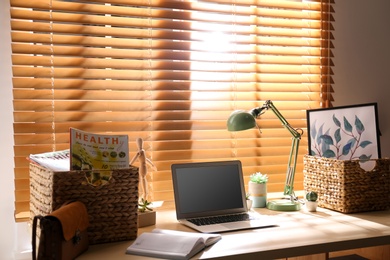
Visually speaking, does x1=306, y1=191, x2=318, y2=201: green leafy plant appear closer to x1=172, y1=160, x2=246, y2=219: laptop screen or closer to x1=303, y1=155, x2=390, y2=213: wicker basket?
x1=303, y1=155, x2=390, y2=213: wicker basket

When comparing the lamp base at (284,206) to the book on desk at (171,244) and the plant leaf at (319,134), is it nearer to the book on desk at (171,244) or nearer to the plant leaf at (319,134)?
the plant leaf at (319,134)

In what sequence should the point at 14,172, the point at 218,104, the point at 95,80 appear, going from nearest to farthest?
1. the point at 14,172
2. the point at 95,80
3. the point at 218,104

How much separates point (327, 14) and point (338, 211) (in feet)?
3.23

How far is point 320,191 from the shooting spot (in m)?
1.81

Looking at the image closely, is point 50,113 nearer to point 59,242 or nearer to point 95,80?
point 95,80

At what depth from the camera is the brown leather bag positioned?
3.49ft

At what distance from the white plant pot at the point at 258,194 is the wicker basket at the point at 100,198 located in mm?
607

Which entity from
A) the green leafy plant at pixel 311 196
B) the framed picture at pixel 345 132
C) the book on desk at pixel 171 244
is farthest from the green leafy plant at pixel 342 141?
the book on desk at pixel 171 244

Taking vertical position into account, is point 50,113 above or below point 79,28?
below

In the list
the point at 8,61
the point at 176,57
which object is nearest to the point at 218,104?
the point at 176,57

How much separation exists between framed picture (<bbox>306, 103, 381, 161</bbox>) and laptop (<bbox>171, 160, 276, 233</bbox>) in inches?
17.8

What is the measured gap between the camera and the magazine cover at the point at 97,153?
1359 mm

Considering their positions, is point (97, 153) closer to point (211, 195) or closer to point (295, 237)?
point (211, 195)

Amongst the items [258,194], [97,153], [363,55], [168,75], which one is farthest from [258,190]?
[363,55]
